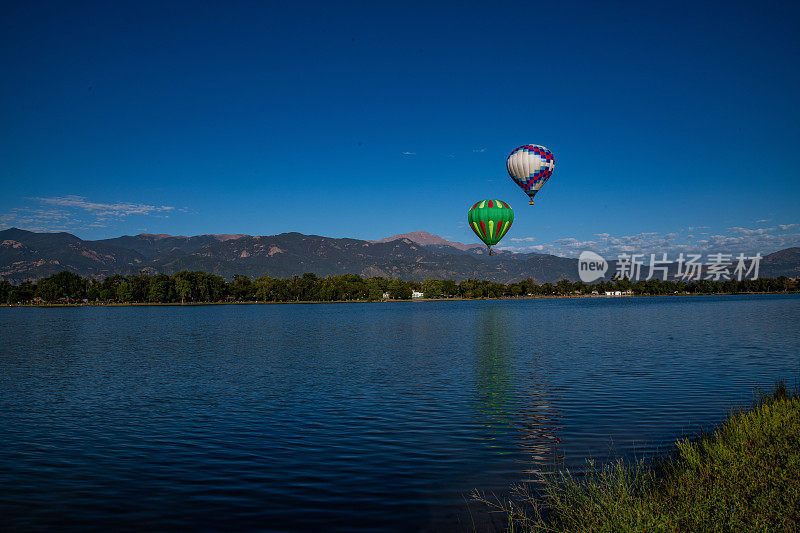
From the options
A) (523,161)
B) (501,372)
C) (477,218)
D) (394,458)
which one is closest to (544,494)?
(394,458)

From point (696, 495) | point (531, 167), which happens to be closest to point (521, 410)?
point (696, 495)

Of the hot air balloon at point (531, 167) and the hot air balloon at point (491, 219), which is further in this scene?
the hot air balloon at point (491, 219)

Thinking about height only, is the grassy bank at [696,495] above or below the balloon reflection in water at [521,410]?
above

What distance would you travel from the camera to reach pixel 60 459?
18344 millimetres

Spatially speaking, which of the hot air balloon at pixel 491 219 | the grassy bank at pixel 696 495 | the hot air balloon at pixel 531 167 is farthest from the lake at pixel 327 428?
the hot air balloon at pixel 491 219

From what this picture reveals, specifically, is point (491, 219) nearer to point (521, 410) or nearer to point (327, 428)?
point (521, 410)

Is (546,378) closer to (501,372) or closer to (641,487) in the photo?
(501,372)

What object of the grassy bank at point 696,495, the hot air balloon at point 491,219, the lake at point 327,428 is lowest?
the lake at point 327,428

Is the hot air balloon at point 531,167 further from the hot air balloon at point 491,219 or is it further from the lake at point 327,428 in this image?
the lake at point 327,428

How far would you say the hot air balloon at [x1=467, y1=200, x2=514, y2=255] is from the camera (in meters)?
106

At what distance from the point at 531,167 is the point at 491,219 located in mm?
20359

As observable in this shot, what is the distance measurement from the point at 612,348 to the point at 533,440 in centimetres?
Result: 3556

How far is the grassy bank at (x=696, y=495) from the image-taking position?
32.8 ft

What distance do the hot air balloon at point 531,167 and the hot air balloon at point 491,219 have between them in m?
16.2
